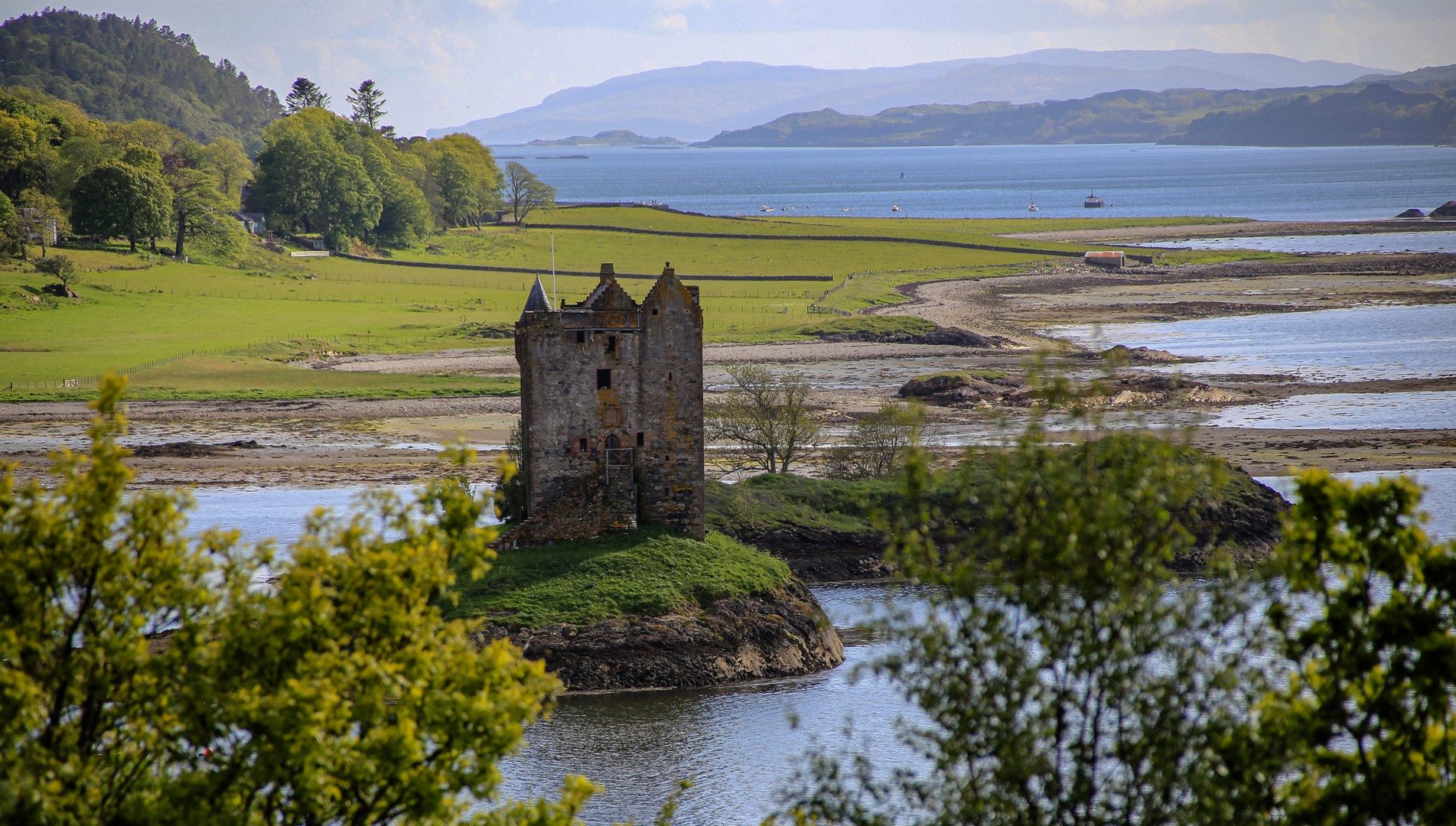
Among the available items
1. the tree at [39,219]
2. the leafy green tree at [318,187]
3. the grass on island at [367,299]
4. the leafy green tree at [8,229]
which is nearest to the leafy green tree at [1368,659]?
the grass on island at [367,299]

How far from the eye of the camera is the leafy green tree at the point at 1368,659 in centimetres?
1288

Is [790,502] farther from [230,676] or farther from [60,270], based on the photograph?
[60,270]

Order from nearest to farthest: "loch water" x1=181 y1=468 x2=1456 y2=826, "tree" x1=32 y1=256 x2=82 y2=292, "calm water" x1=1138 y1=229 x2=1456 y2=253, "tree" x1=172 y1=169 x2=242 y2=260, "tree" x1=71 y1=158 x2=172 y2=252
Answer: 1. "loch water" x1=181 y1=468 x2=1456 y2=826
2. "tree" x1=32 y1=256 x2=82 y2=292
3. "tree" x1=71 y1=158 x2=172 y2=252
4. "tree" x1=172 y1=169 x2=242 y2=260
5. "calm water" x1=1138 y1=229 x2=1456 y2=253

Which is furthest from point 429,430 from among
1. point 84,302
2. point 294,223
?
point 294,223

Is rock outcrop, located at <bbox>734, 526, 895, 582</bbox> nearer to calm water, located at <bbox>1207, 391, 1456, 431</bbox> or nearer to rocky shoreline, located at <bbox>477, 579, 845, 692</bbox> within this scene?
rocky shoreline, located at <bbox>477, 579, 845, 692</bbox>

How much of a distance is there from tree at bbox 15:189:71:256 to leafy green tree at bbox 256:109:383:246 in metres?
26.8

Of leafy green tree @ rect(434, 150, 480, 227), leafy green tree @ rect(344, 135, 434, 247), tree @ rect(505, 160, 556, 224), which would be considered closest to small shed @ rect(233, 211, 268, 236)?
leafy green tree @ rect(344, 135, 434, 247)

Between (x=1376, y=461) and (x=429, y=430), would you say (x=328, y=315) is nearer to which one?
(x=429, y=430)

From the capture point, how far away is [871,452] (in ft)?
186

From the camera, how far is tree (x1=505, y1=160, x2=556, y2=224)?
554 ft

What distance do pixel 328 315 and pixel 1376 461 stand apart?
77.4 m

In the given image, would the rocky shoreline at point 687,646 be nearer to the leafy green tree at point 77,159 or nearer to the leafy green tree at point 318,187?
the leafy green tree at point 77,159

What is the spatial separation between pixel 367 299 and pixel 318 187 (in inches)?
1251

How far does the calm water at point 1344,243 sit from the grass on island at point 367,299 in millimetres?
14208
